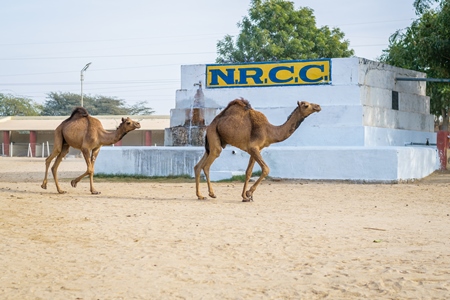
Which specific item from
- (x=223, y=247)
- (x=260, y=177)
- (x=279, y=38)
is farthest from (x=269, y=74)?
(x=279, y=38)

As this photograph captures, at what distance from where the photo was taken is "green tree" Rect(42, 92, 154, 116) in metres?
74.8

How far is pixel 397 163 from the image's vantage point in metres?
17.2

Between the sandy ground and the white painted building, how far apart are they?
13.1 feet

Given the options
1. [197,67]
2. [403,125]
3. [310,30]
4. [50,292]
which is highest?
[310,30]

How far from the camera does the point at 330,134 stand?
19266mm

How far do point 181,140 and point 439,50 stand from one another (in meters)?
7.91

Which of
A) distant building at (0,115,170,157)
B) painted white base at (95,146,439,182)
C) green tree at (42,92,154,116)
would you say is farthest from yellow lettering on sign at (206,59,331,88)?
green tree at (42,92,154,116)

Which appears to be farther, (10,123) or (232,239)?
(10,123)

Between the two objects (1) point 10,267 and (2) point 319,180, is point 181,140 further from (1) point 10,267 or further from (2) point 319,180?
(1) point 10,267

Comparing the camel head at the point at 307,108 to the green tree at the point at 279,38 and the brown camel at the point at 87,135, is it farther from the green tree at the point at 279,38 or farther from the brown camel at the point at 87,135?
the green tree at the point at 279,38

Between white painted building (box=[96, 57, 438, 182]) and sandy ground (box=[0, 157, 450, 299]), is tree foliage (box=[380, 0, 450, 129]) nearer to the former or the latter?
white painted building (box=[96, 57, 438, 182])

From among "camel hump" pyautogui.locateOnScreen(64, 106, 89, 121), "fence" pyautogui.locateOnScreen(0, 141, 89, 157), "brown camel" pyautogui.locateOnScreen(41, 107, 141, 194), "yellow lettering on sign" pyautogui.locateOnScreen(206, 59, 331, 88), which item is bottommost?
"fence" pyautogui.locateOnScreen(0, 141, 89, 157)

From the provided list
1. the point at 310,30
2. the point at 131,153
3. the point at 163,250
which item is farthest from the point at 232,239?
the point at 310,30

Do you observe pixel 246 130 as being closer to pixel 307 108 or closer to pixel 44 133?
pixel 307 108
